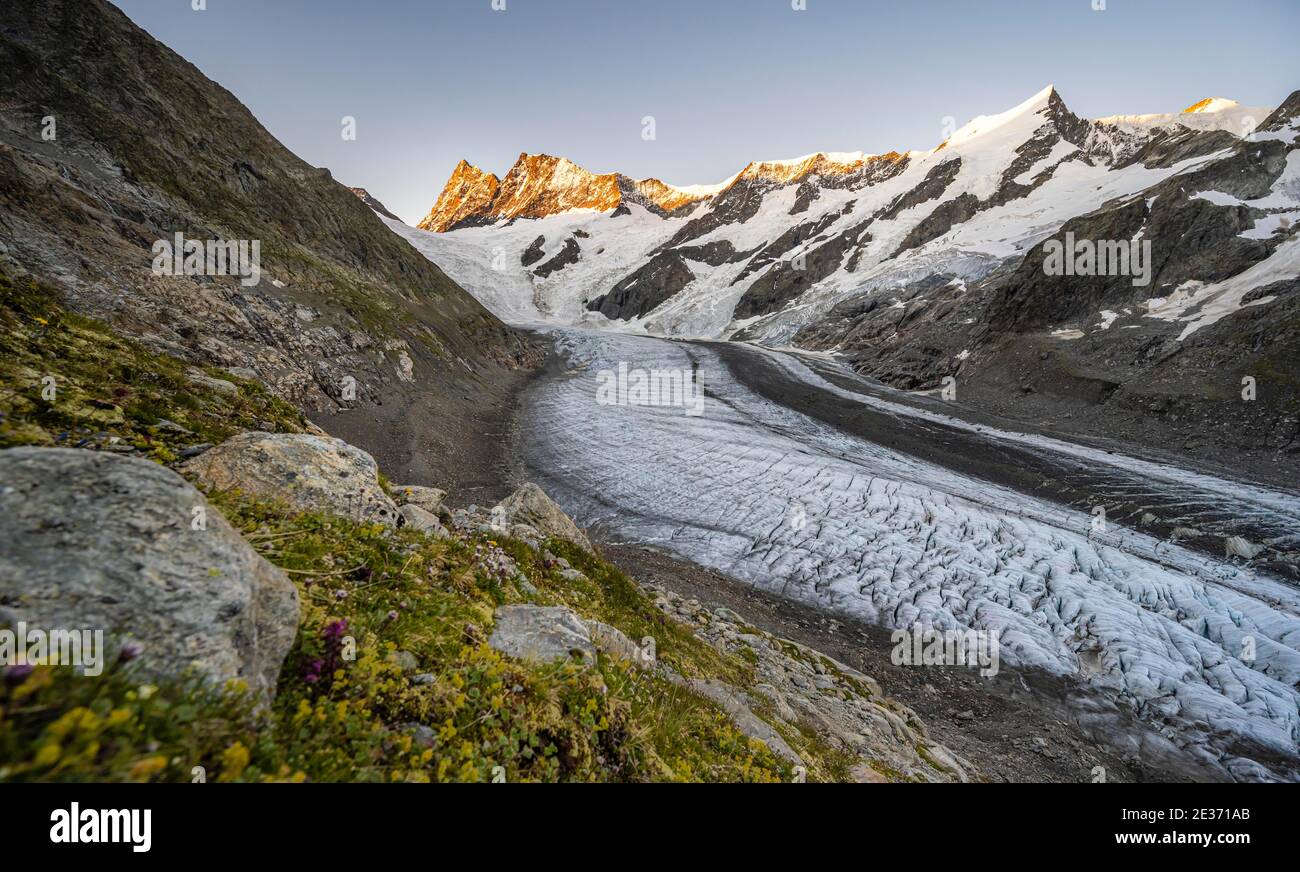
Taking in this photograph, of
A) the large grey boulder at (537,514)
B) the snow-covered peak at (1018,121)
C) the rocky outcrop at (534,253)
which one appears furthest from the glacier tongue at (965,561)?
the snow-covered peak at (1018,121)

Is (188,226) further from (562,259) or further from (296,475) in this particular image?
(562,259)

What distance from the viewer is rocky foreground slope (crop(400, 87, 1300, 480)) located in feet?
88.8

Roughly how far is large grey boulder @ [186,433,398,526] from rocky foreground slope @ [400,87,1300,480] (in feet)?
106

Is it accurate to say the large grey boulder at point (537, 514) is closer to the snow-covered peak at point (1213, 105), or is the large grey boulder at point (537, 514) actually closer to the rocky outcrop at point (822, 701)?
the rocky outcrop at point (822, 701)

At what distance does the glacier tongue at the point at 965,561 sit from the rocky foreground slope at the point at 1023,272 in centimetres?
1196

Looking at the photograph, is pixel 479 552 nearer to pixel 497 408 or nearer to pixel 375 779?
pixel 375 779

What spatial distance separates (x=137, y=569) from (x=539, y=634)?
269 centimetres

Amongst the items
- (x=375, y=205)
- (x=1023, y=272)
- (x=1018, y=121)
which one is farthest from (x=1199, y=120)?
(x=375, y=205)

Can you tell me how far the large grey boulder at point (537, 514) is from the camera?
10.1 m

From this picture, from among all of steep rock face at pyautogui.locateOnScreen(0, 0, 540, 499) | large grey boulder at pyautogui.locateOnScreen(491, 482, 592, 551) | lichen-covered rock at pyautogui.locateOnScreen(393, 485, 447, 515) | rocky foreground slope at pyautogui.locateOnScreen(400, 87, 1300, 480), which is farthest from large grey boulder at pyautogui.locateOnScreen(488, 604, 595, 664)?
rocky foreground slope at pyautogui.locateOnScreen(400, 87, 1300, 480)

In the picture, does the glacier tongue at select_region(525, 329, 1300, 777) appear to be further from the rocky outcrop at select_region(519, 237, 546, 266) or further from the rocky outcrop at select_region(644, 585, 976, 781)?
the rocky outcrop at select_region(519, 237, 546, 266)

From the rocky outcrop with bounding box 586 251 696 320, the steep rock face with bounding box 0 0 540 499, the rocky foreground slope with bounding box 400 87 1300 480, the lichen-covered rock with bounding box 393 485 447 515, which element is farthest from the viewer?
the rocky outcrop with bounding box 586 251 696 320

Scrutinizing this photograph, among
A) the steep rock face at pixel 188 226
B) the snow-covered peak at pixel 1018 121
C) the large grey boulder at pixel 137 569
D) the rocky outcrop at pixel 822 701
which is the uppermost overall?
the snow-covered peak at pixel 1018 121
